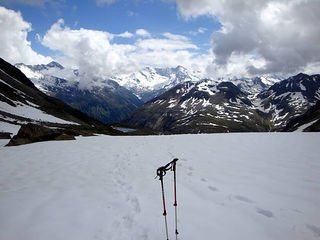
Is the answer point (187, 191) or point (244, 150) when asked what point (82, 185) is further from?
point (244, 150)

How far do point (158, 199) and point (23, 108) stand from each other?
102 metres

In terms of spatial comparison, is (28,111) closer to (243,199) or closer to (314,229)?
(243,199)

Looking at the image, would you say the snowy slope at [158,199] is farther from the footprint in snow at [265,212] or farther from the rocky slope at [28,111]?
the rocky slope at [28,111]

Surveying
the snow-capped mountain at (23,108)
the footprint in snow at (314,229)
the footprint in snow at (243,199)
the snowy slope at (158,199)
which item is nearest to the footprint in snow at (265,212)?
the snowy slope at (158,199)

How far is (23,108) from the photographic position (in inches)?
3494

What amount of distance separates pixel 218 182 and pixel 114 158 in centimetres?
863

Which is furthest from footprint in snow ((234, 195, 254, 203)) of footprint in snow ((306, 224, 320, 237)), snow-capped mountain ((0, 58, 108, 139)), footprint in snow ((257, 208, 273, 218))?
snow-capped mountain ((0, 58, 108, 139))

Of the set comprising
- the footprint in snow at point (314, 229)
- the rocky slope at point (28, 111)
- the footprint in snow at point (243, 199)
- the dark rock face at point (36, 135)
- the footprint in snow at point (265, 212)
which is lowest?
the footprint in snow at point (314, 229)

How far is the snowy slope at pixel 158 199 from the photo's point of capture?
588 cm

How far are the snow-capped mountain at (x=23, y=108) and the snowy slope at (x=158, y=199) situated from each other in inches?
1894

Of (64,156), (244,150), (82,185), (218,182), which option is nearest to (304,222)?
(218,182)

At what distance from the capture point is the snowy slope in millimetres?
5875

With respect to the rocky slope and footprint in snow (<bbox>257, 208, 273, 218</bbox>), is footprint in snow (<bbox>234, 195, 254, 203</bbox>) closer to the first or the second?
footprint in snow (<bbox>257, 208, 273, 218</bbox>)

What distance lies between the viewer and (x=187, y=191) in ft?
28.5
